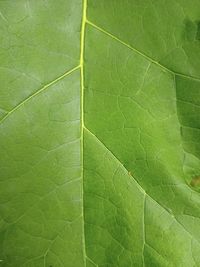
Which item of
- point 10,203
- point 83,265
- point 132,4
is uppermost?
point 132,4

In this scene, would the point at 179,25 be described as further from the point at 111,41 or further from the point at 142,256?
the point at 142,256

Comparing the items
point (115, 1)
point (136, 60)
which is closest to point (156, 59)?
point (136, 60)

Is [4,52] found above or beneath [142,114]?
above

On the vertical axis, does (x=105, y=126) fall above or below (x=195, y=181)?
above

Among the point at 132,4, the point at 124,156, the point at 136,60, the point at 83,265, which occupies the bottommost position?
the point at 83,265

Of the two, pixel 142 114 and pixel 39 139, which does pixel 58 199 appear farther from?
pixel 142 114

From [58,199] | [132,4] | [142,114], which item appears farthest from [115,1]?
[58,199]
